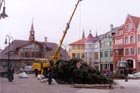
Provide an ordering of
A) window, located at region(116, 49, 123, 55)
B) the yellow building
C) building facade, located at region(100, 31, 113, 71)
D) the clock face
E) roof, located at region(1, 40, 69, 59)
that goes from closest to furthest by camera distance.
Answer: the clock face
window, located at region(116, 49, 123, 55)
roof, located at region(1, 40, 69, 59)
building facade, located at region(100, 31, 113, 71)
the yellow building

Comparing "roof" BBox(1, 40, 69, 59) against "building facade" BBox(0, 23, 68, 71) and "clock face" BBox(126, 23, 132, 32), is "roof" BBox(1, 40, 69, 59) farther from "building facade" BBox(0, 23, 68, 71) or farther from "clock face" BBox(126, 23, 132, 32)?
"clock face" BBox(126, 23, 132, 32)

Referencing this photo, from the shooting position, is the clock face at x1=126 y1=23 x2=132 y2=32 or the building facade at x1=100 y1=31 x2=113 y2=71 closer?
the clock face at x1=126 y1=23 x2=132 y2=32

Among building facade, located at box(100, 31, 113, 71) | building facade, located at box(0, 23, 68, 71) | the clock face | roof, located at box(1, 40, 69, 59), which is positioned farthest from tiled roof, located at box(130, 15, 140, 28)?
roof, located at box(1, 40, 69, 59)

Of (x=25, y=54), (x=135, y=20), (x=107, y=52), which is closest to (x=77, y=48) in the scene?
(x=107, y=52)

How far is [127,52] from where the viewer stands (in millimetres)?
82500

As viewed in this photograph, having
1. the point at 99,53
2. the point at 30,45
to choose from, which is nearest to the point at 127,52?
the point at 99,53

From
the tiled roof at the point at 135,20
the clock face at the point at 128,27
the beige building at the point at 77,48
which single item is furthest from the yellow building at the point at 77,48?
the tiled roof at the point at 135,20

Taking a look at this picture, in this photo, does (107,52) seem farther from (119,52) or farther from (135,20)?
(135,20)

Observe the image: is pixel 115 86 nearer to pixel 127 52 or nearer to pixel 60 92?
pixel 60 92

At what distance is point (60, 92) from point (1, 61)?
6410 cm

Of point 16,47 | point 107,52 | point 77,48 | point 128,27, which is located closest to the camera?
point 128,27

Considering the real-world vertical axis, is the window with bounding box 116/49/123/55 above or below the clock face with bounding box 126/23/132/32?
below

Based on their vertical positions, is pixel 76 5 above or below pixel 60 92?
above

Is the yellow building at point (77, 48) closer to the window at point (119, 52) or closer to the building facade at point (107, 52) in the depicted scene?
the building facade at point (107, 52)
